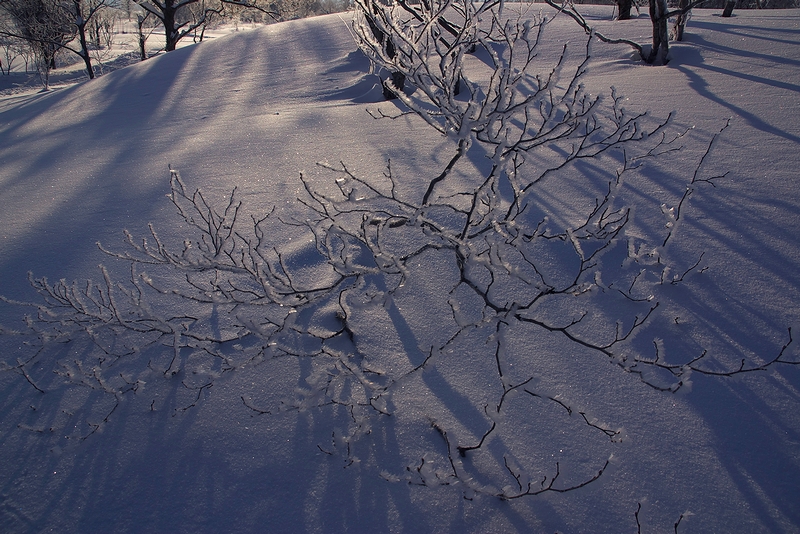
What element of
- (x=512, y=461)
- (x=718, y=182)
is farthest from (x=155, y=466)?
(x=718, y=182)

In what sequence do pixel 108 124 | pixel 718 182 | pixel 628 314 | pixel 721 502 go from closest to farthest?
1. pixel 721 502
2. pixel 628 314
3. pixel 718 182
4. pixel 108 124

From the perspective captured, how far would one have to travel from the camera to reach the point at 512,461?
1732mm

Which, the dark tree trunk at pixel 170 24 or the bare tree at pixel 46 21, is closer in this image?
the dark tree trunk at pixel 170 24

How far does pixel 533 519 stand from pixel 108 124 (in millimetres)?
5936

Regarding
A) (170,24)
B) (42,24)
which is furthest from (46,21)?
(170,24)

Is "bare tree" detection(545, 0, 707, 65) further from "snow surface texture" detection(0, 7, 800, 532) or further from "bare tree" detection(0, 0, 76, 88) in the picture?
"bare tree" detection(0, 0, 76, 88)

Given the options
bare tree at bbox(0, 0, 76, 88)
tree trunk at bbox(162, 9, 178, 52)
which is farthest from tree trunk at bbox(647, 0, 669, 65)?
bare tree at bbox(0, 0, 76, 88)

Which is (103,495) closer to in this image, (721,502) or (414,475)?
(414,475)

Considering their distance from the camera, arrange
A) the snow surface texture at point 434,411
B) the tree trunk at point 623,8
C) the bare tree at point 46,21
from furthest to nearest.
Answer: the bare tree at point 46,21 < the tree trunk at point 623,8 < the snow surface texture at point 434,411

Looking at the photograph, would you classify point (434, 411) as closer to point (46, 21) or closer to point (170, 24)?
point (170, 24)

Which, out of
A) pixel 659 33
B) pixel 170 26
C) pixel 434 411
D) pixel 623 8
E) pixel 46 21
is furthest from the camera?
pixel 46 21

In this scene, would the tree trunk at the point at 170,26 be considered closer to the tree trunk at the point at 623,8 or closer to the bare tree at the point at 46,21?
the bare tree at the point at 46,21

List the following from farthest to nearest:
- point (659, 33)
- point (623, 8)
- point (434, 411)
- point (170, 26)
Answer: point (170, 26), point (623, 8), point (659, 33), point (434, 411)

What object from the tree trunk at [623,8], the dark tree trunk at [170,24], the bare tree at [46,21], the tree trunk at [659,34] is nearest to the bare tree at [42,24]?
the bare tree at [46,21]
